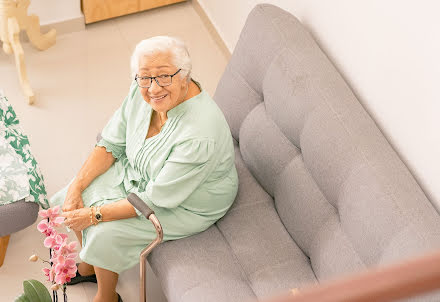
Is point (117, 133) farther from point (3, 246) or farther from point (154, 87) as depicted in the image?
point (3, 246)

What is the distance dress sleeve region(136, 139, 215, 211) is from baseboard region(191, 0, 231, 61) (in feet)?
5.70

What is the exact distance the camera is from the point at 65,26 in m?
4.34

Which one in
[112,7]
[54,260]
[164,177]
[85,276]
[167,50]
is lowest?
[85,276]

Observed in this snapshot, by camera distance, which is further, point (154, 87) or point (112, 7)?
point (112, 7)

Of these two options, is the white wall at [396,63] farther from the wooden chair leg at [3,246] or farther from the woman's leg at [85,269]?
the wooden chair leg at [3,246]

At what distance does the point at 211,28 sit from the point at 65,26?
95cm

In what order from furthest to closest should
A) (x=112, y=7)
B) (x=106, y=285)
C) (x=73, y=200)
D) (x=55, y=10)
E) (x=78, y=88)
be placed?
(x=112, y=7), (x=55, y=10), (x=78, y=88), (x=106, y=285), (x=73, y=200)

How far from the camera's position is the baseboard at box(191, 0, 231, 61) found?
13.7ft

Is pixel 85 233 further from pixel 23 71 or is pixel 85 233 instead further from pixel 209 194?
pixel 23 71

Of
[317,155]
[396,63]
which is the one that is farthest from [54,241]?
[396,63]

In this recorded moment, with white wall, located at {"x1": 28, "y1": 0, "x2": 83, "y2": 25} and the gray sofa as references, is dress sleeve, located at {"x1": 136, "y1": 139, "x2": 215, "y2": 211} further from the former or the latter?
white wall, located at {"x1": 28, "y1": 0, "x2": 83, "y2": 25}

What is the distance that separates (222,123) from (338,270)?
2.30 feet

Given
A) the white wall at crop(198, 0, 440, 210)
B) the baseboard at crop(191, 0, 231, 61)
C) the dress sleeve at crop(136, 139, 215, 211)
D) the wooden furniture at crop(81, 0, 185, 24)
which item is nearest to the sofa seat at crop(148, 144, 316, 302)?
the dress sleeve at crop(136, 139, 215, 211)

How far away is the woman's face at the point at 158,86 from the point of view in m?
2.45
